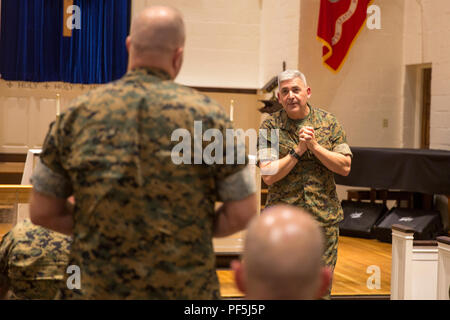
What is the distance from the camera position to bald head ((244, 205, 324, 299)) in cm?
112

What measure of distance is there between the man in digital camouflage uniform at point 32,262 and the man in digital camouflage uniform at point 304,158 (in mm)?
1336

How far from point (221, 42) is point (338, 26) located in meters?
2.23

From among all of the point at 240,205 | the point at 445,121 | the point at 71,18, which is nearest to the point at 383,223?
the point at 445,121

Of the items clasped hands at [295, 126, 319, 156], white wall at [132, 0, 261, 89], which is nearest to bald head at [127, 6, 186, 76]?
clasped hands at [295, 126, 319, 156]

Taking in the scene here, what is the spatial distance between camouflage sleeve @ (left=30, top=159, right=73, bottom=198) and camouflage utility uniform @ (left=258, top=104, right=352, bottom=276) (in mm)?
1596

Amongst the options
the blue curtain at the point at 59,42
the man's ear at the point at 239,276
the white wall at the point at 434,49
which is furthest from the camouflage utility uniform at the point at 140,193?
the blue curtain at the point at 59,42

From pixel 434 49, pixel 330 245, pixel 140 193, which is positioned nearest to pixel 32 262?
pixel 140 193

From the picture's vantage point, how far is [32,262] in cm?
194

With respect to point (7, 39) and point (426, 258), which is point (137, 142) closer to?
point (426, 258)

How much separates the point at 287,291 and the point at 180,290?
1.68ft

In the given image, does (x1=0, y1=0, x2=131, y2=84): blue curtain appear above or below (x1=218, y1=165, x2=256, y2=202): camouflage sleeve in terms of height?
above

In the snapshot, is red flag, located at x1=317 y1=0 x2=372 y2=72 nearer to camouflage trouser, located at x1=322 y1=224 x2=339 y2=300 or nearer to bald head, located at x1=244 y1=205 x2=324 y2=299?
camouflage trouser, located at x1=322 y1=224 x2=339 y2=300

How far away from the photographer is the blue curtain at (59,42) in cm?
962
